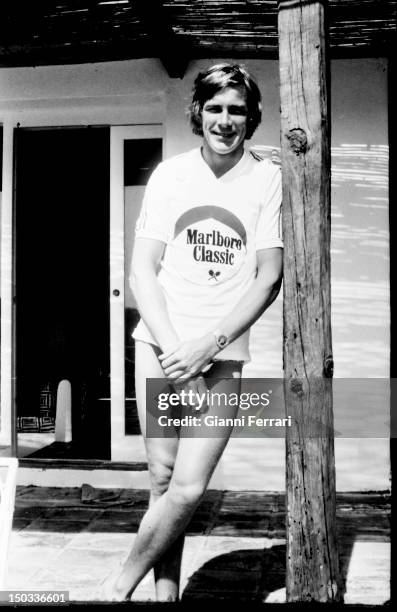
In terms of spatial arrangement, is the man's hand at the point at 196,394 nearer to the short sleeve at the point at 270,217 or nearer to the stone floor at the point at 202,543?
the short sleeve at the point at 270,217

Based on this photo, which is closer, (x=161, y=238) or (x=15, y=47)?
(x=161, y=238)

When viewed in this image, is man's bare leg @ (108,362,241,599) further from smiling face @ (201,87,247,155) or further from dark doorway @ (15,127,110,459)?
dark doorway @ (15,127,110,459)

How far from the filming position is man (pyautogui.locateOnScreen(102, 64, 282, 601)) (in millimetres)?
3000

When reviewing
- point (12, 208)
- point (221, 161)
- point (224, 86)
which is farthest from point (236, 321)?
point (12, 208)

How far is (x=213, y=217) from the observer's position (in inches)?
120

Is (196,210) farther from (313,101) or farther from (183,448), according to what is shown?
(183,448)

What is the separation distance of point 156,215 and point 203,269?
0.28 m

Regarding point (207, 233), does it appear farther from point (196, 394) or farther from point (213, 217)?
point (196, 394)

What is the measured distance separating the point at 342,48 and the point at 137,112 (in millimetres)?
1467

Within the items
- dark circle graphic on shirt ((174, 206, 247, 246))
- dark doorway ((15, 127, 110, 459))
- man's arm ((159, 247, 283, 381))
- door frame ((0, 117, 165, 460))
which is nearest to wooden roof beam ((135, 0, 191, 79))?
door frame ((0, 117, 165, 460))

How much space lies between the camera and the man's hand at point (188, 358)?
2926mm

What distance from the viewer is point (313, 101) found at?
275 cm

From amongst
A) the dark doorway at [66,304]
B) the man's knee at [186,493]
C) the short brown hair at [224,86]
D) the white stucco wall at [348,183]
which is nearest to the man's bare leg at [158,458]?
the man's knee at [186,493]

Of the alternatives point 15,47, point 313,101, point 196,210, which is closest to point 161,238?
point 196,210
